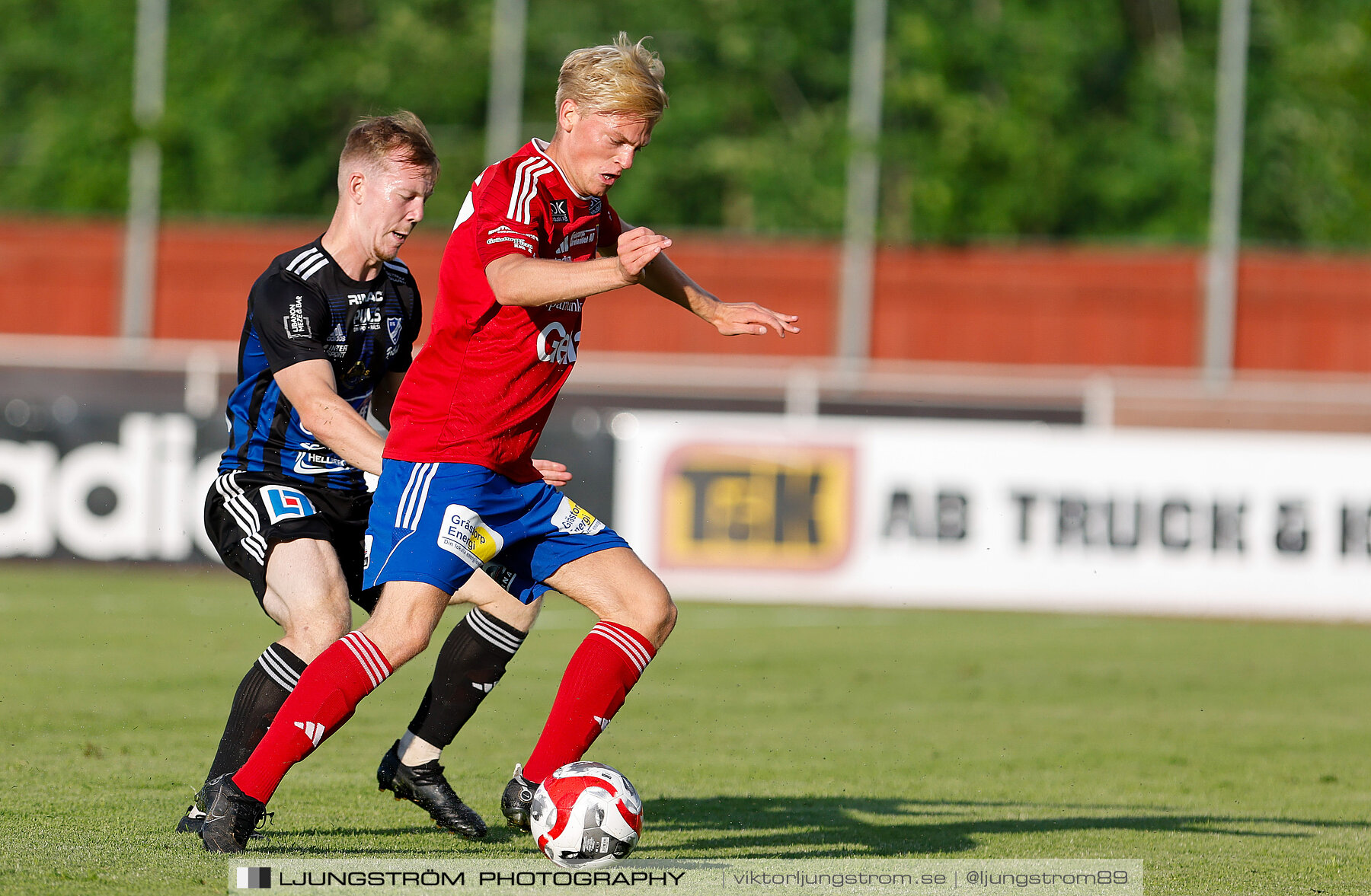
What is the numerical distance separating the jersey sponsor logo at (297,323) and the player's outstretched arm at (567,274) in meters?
0.88

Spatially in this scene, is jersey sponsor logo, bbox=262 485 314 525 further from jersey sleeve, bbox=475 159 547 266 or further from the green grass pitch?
jersey sleeve, bbox=475 159 547 266

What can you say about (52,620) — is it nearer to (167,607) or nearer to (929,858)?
(167,607)

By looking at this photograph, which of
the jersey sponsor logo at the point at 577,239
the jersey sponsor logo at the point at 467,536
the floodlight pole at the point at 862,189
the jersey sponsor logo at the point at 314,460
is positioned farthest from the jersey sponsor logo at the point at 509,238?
the floodlight pole at the point at 862,189

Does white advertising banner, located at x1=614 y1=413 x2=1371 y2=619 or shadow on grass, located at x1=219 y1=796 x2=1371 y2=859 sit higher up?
white advertising banner, located at x1=614 y1=413 x2=1371 y2=619

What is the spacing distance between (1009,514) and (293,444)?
9.62m

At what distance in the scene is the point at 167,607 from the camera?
521 inches

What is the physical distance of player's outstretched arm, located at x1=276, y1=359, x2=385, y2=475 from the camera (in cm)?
510

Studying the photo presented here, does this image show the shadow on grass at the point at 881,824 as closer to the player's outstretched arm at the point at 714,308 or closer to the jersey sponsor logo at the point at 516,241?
the player's outstretched arm at the point at 714,308

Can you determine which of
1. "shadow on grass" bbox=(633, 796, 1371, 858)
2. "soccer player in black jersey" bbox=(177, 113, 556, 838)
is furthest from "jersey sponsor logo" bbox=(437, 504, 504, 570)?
"shadow on grass" bbox=(633, 796, 1371, 858)

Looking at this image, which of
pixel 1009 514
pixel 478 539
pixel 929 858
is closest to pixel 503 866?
pixel 478 539

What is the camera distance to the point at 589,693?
16.4 feet

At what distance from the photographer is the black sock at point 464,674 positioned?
5.65 m

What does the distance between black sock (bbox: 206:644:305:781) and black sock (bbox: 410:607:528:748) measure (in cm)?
48

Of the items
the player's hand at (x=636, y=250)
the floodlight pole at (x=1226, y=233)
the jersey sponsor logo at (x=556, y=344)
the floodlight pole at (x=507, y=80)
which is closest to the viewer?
the player's hand at (x=636, y=250)
